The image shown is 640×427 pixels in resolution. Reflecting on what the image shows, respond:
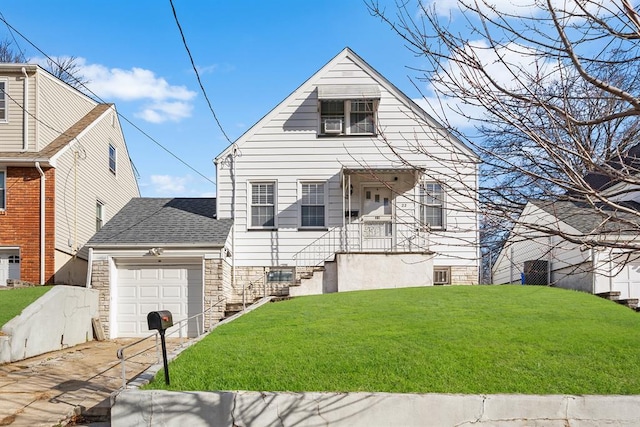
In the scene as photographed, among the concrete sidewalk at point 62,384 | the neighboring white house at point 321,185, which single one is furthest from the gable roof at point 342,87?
the concrete sidewalk at point 62,384

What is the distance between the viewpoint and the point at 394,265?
17.1 meters

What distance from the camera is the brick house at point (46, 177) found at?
17953mm

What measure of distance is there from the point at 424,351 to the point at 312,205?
9.59 m

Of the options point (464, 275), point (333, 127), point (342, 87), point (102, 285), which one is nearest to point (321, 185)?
point (333, 127)

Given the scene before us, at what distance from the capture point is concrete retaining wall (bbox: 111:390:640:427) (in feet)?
23.8

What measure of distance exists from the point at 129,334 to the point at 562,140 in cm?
1426

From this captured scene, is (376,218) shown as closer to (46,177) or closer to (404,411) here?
(46,177)

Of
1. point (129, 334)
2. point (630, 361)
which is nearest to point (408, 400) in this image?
point (630, 361)

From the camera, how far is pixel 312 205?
1805 cm

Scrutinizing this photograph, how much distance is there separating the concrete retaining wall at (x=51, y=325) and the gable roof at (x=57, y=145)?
482cm

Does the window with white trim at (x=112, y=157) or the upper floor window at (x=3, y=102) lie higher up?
the upper floor window at (x=3, y=102)

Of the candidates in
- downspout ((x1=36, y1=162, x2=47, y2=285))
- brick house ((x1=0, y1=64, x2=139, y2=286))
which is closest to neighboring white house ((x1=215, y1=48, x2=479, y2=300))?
brick house ((x1=0, y1=64, x2=139, y2=286))

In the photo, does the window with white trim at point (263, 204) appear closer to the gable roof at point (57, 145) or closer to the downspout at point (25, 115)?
the gable roof at point (57, 145)

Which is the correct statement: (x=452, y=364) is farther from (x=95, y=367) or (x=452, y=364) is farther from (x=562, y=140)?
(x=95, y=367)
